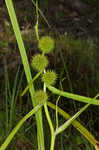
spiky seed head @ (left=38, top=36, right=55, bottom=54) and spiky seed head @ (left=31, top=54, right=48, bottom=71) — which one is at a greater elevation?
spiky seed head @ (left=38, top=36, right=55, bottom=54)

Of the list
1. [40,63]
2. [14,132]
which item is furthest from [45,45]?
[14,132]

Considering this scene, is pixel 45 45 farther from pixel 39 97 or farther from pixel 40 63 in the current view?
pixel 39 97

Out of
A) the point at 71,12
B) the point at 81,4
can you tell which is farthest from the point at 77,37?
the point at 81,4

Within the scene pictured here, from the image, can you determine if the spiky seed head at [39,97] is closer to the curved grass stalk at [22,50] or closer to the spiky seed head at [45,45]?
the curved grass stalk at [22,50]

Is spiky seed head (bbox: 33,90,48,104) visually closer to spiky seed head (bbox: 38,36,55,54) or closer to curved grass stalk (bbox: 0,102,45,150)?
curved grass stalk (bbox: 0,102,45,150)

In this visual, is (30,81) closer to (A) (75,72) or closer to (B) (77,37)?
(A) (75,72)

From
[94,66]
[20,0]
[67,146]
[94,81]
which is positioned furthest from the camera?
[20,0]

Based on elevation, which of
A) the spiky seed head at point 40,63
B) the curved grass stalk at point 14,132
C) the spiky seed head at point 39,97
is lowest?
the curved grass stalk at point 14,132

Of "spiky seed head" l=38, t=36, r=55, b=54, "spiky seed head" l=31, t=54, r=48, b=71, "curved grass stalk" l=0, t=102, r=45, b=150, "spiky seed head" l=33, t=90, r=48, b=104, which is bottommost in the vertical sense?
"curved grass stalk" l=0, t=102, r=45, b=150

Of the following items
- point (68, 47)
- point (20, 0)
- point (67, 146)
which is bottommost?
point (67, 146)

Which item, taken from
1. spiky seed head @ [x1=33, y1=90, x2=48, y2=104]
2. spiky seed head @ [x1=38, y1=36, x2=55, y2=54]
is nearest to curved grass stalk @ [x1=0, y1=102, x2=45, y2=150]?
spiky seed head @ [x1=33, y1=90, x2=48, y2=104]

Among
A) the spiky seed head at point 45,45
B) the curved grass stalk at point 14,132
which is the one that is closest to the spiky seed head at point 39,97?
the curved grass stalk at point 14,132
